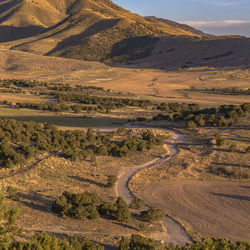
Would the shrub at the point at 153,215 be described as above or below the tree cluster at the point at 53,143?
below

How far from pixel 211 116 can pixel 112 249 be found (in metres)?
26.2

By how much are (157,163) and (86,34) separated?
545 feet

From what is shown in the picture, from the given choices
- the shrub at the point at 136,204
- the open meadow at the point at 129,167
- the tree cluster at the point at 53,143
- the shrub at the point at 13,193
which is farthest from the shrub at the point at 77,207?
the tree cluster at the point at 53,143

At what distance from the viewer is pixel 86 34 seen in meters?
179

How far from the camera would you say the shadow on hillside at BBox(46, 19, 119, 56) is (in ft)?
539

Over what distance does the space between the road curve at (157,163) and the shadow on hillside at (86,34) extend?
137m

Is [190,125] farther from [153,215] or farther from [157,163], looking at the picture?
[153,215]

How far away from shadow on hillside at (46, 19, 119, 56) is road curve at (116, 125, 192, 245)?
137 m

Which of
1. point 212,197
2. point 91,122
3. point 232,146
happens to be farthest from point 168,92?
point 212,197

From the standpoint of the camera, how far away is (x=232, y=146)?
2492 cm

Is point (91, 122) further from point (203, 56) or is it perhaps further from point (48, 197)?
point (203, 56)

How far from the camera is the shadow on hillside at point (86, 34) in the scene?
164363 millimetres

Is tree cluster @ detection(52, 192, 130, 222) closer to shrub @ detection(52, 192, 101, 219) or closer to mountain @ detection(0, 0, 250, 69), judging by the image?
shrub @ detection(52, 192, 101, 219)

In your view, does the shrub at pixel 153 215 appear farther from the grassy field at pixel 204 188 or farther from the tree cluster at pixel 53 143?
the tree cluster at pixel 53 143
